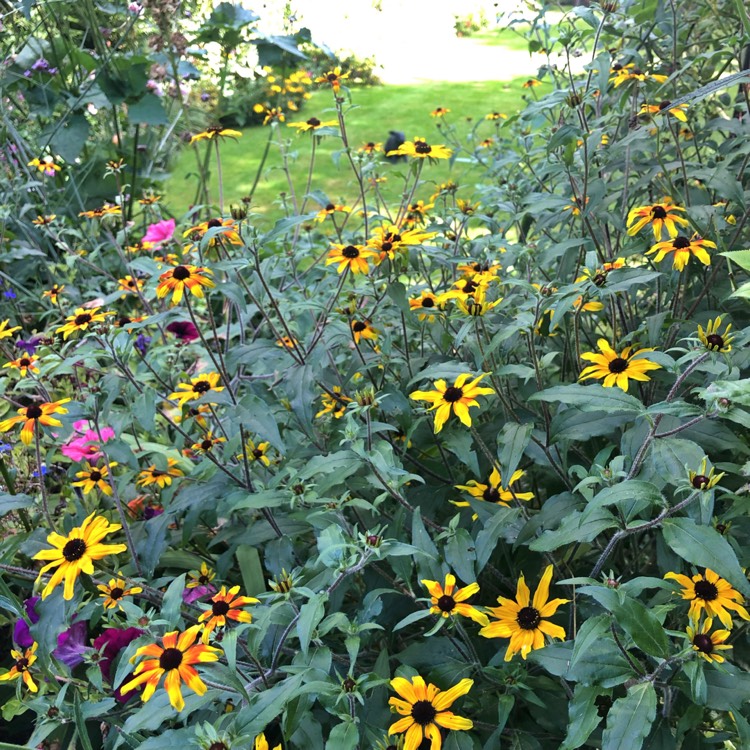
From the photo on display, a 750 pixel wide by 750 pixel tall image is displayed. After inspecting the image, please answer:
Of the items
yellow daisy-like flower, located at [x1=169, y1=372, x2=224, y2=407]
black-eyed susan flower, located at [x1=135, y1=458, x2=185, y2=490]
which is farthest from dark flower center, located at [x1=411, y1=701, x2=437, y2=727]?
black-eyed susan flower, located at [x1=135, y1=458, x2=185, y2=490]

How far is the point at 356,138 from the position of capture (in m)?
6.29

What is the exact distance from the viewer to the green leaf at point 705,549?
774 mm

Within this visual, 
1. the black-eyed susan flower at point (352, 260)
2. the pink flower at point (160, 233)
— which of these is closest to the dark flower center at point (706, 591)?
the black-eyed susan flower at point (352, 260)

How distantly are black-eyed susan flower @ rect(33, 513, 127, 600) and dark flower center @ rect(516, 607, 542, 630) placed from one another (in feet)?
1.97

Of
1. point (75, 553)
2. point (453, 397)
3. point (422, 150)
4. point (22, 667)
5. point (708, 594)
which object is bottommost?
point (22, 667)

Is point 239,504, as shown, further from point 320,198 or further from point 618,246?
point 618,246

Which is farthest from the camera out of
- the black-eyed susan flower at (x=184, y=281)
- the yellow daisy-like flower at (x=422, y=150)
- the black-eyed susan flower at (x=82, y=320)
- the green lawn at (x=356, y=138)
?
the green lawn at (x=356, y=138)

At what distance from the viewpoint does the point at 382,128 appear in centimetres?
654

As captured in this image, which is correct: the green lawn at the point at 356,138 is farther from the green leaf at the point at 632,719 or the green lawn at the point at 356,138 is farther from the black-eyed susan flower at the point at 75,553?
the green leaf at the point at 632,719

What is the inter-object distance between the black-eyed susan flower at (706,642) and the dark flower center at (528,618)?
0.22 m

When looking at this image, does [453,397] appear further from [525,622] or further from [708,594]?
[708,594]

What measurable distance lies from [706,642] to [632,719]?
0.45ft

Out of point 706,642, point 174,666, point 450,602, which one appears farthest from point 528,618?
point 174,666

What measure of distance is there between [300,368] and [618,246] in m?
0.91
